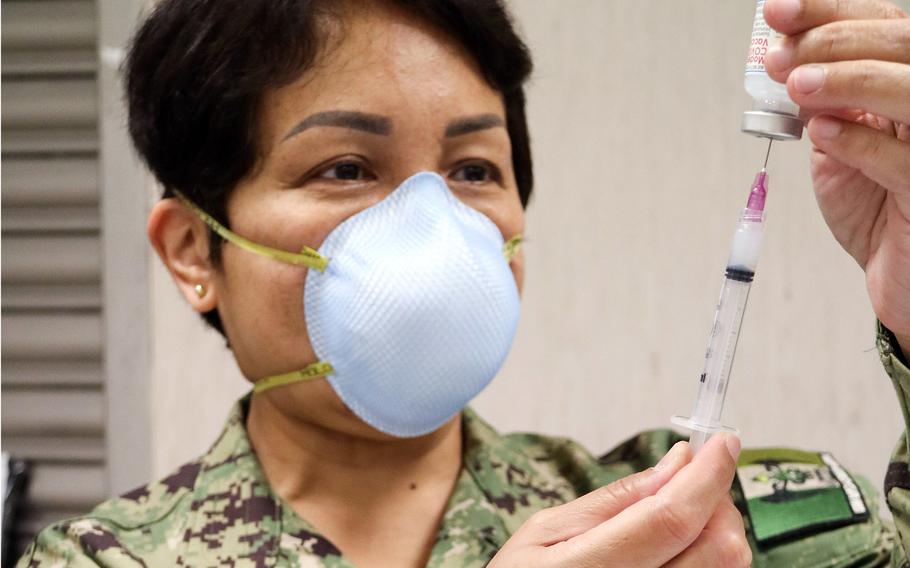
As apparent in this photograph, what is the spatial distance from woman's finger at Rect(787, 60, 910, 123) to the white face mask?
0.52 meters

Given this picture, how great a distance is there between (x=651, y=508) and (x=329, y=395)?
0.54 meters

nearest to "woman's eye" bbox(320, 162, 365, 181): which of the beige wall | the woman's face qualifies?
the woman's face

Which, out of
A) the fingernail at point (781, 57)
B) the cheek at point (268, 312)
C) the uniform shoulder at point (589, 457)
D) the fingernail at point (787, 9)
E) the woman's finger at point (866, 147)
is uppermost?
the fingernail at point (787, 9)

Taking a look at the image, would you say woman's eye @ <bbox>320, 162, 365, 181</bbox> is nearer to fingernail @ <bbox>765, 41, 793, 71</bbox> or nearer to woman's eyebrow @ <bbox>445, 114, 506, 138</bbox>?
woman's eyebrow @ <bbox>445, 114, 506, 138</bbox>

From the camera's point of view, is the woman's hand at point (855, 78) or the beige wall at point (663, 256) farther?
the beige wall at point (663, 256)

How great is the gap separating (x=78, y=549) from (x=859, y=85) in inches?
43.6

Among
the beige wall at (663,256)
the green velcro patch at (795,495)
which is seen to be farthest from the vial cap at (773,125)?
the beige wall at (663,256)

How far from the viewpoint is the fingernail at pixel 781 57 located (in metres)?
0.84

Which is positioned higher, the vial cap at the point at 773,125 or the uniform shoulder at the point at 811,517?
the vial cap at the point at 773,125

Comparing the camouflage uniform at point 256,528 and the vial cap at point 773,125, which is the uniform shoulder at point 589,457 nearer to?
the camouflage uniform at point 256,528

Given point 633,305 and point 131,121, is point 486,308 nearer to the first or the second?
point 131,121

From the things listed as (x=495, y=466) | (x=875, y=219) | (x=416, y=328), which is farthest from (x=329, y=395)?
(x=875, y=219)

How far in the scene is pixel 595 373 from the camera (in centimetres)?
209

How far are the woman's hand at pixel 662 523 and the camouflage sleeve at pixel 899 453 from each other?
9.3 inches
